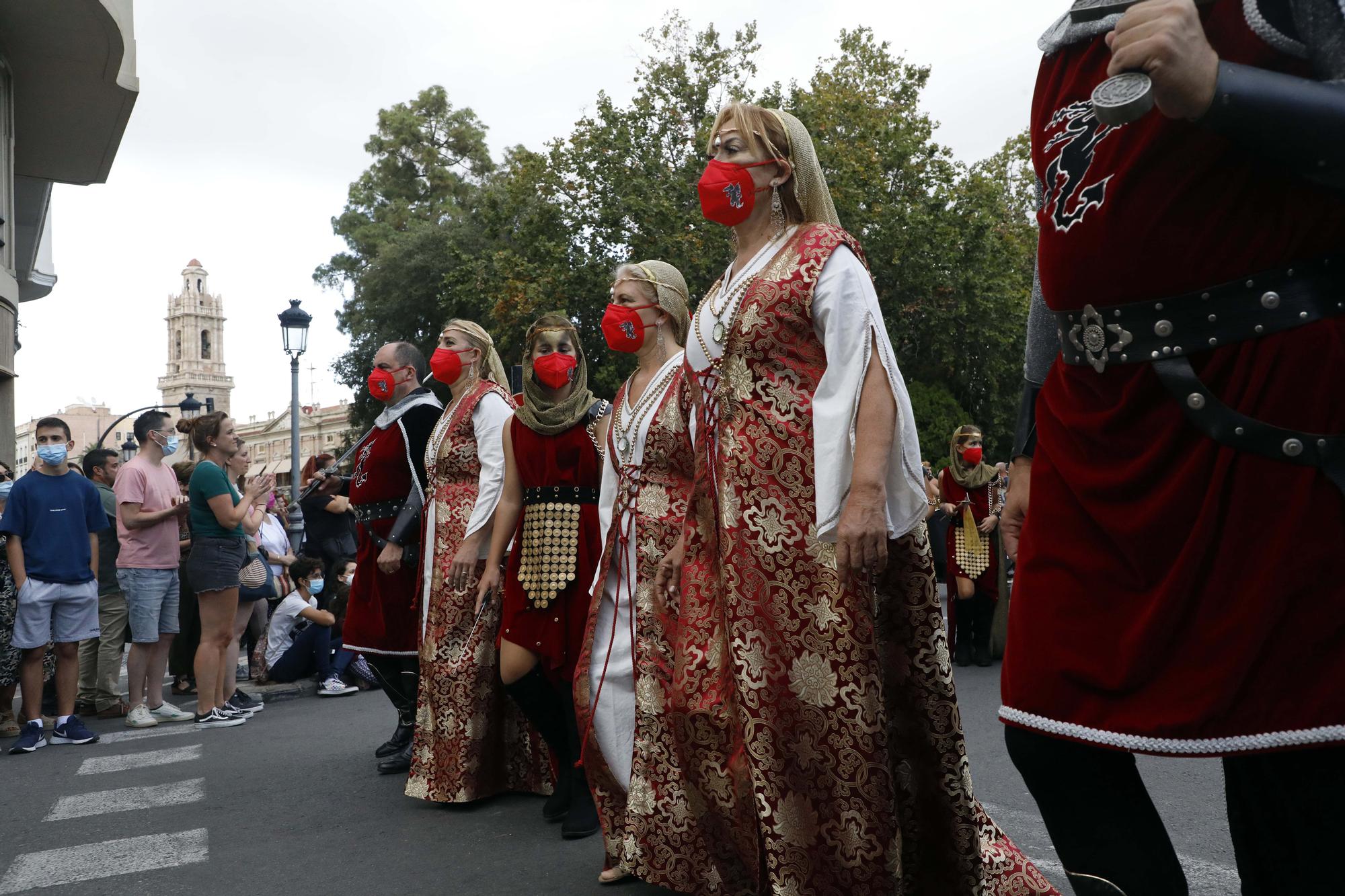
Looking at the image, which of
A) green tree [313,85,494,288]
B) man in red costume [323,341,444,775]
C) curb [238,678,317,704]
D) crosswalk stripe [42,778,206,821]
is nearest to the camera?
crosswalk stripe [42,778,206,821]

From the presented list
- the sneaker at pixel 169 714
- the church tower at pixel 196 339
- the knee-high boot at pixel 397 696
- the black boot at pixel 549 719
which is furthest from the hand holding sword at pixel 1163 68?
the church tower at pixel 196 339

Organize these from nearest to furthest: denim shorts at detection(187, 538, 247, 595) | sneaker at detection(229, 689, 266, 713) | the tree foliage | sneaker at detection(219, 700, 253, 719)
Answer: denim shorts at detection(187, 538, 247, 595), sneaker at detection(219, 700, 253, 719), sneaker at detection(229, 689, 266, 713), the tree foliage

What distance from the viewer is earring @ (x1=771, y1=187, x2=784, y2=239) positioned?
3471 mm

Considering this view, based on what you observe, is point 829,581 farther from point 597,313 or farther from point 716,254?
point 597,313

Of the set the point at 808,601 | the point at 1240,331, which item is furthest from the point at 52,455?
the point at 1240,331

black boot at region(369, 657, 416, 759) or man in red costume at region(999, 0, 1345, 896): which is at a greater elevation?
man in red costume at region(999, 0, 1345, 896)

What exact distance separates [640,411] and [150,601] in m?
5.87

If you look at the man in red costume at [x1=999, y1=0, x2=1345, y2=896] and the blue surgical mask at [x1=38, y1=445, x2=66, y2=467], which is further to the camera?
the blue surgical mask at [x1=38, y1=445, x2=66, y2=467]

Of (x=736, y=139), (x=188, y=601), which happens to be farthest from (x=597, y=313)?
(x=736, y=139)

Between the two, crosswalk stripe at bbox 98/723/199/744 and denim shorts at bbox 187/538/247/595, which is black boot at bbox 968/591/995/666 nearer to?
denim shorts at bbox 187/538/247/595

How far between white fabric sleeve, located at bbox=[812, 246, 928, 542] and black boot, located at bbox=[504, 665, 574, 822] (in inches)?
92.3

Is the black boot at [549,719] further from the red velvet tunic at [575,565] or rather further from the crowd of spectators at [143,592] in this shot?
the crowd of spectators at [143,592]

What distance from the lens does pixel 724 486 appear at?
126 inches

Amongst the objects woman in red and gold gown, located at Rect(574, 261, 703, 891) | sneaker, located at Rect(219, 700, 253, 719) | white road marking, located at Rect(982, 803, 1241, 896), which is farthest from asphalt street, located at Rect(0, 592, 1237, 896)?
sneaker, located at Rect(219, 700, 253, 719)
